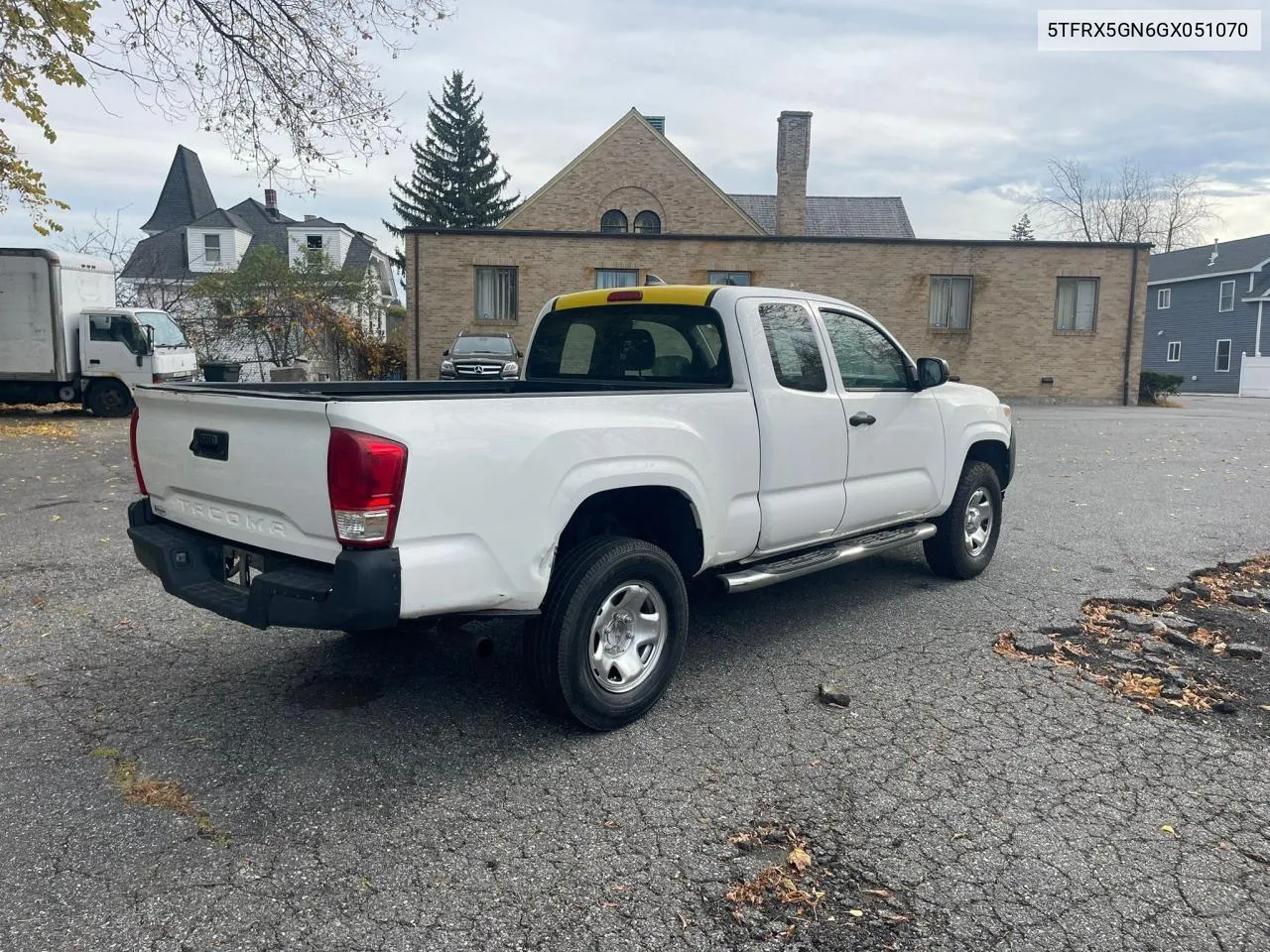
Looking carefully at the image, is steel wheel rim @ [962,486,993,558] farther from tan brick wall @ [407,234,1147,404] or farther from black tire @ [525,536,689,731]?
tan brick wall @ [407,234,1147,404]

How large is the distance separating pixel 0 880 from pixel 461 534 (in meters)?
1.71

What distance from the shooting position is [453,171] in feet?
167

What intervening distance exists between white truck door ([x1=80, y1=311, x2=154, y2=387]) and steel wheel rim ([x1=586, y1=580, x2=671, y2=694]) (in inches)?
664

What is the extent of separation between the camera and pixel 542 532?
3.47 metres

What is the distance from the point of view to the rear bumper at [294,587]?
3.04 m

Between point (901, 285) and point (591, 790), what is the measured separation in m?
24.3

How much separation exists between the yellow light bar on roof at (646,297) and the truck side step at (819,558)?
140cm

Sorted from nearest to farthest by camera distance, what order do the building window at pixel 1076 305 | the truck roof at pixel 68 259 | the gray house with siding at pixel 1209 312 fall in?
1. the truck roof at pixel 68 259
2. the building window at pixel 1076 305
3. the gray house with siding at pixel 1209 312

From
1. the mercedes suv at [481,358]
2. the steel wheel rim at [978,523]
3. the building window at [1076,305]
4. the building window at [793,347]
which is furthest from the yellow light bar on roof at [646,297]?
the building window at [1076,305]

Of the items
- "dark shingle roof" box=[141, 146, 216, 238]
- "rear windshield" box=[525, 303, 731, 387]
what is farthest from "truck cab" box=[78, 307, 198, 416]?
"dark shingle roof" box=[141, 146, 216, 238]

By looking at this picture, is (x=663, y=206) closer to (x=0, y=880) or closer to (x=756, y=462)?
(x=756, y=462)

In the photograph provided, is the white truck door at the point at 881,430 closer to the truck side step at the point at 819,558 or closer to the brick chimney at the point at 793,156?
the truck side step at the point at 819,558

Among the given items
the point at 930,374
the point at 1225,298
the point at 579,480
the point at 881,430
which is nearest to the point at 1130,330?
the point at 930,374

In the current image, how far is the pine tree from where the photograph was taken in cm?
5081
